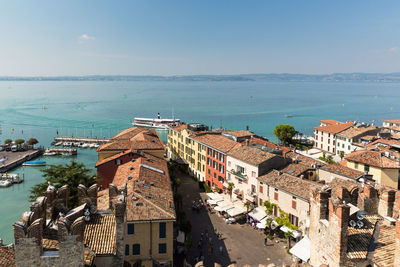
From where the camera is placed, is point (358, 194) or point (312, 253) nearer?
point (312, 253)

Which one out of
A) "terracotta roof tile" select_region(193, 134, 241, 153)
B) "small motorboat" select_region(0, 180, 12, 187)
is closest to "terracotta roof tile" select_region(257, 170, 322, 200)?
"terracotta roof tile" select_region(193, 134, 241, 153)

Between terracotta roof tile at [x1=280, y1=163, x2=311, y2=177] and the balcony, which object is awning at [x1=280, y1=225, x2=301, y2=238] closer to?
terracotta roof tile at [x1=280, y1=163, x2=311, y2=177]

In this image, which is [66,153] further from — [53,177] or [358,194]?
[358,194]

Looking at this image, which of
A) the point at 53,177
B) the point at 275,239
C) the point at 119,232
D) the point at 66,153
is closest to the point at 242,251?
the point at 275,239

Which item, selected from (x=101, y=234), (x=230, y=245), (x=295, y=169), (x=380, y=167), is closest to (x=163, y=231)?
(x=230, y=245)

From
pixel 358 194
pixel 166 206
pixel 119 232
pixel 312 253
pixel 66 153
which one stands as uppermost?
pixel 358 194

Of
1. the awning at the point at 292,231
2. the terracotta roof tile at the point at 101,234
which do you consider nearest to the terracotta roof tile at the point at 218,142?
the awning at the point at 292,231

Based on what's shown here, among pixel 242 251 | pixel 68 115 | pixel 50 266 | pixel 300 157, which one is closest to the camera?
pixel 50 266
